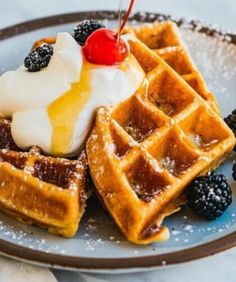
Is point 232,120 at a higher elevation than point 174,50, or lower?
lower

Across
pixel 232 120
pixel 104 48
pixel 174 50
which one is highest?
pixel 104 48

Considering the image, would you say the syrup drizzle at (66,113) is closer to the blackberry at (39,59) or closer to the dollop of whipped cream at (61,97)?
the dollop of whipped cream at (61,97)

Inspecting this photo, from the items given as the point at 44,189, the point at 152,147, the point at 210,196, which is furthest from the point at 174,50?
the point at 44,189

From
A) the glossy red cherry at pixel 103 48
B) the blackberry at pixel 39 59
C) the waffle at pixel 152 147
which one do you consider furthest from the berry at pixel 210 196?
the blackberry at pixel 39 59

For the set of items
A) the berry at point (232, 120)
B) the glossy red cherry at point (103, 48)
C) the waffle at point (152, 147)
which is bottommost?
the berry at point (232, 120)

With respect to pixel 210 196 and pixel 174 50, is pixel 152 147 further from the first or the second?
pixel 174 50

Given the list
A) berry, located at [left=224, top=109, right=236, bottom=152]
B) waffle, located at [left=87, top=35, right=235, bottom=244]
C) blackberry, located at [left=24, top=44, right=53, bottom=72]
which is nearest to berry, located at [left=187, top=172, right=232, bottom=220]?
waffle, located at [left=87, top=35, right=235, bottom=244]
